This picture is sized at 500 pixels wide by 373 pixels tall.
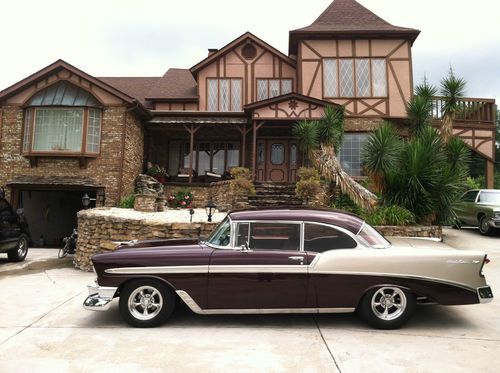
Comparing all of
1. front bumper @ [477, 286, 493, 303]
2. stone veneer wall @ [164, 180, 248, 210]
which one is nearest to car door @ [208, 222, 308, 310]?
front bumper @ [477, 286, 493, 303]

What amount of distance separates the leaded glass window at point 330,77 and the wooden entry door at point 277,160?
2.71 m

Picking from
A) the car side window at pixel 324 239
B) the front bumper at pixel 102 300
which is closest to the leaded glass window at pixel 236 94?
the car side window at pixel 324 239

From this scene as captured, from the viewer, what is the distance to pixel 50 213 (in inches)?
672

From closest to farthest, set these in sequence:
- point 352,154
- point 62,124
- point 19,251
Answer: point 19,251
point 62,124
point 352,154

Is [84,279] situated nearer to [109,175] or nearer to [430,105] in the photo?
[109,175]

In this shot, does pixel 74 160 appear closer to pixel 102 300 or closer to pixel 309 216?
pixel 102 300

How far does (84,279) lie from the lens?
7469 mm

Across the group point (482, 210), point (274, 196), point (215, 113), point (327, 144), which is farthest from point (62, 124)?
point (482, 210)

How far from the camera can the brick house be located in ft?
43.1

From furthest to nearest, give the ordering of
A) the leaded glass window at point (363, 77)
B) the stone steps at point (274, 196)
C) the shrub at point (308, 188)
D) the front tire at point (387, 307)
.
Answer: the leaded glass window at point (363, 77) → the stone steps at point (274, 196) → the shrub at point (308, 188) → the front tire at point (387, 307)

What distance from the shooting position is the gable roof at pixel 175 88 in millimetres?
16922

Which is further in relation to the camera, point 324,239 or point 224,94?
point 224,94

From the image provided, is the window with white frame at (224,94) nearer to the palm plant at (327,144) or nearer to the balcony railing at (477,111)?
the palm plant at (327,144)

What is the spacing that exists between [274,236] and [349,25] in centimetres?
1499
